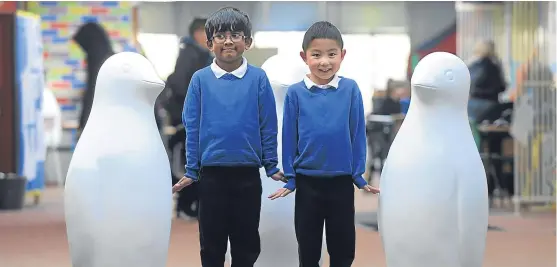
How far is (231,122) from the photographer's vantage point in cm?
377

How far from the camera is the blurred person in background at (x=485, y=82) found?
9.52 metres

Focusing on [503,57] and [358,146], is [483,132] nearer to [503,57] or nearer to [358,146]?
[503,57]

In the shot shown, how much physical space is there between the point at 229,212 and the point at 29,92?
5.80m

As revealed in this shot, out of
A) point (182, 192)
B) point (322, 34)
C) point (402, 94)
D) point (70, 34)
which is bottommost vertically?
point (182, 192)

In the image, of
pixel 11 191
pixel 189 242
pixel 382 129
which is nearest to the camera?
pixel 189 242

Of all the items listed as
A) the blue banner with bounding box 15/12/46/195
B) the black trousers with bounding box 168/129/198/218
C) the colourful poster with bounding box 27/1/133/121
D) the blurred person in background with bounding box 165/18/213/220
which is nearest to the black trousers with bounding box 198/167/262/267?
the blurred person in background with bounding box 165/18/213/220

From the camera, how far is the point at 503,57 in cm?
1033

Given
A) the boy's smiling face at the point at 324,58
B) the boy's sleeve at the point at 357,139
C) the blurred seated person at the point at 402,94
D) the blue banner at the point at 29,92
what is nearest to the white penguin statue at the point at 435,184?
the boy's sleeve at the point at 357,139

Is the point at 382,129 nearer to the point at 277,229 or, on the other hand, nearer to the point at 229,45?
the point at 277,229

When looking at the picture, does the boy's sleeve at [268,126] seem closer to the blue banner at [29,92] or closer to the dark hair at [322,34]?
the dark hair at [322,34]

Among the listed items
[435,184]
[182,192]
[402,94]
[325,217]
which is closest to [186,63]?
[182,192]

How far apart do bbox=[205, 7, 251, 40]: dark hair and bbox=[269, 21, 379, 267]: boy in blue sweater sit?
262mm

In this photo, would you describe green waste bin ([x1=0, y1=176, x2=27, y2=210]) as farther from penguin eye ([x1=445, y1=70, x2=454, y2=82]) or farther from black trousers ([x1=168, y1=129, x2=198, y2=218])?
penguin eye ([x1=445, y1=70, x2=454, y2=82])

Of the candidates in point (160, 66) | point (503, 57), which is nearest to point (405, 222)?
point (503, 57)
